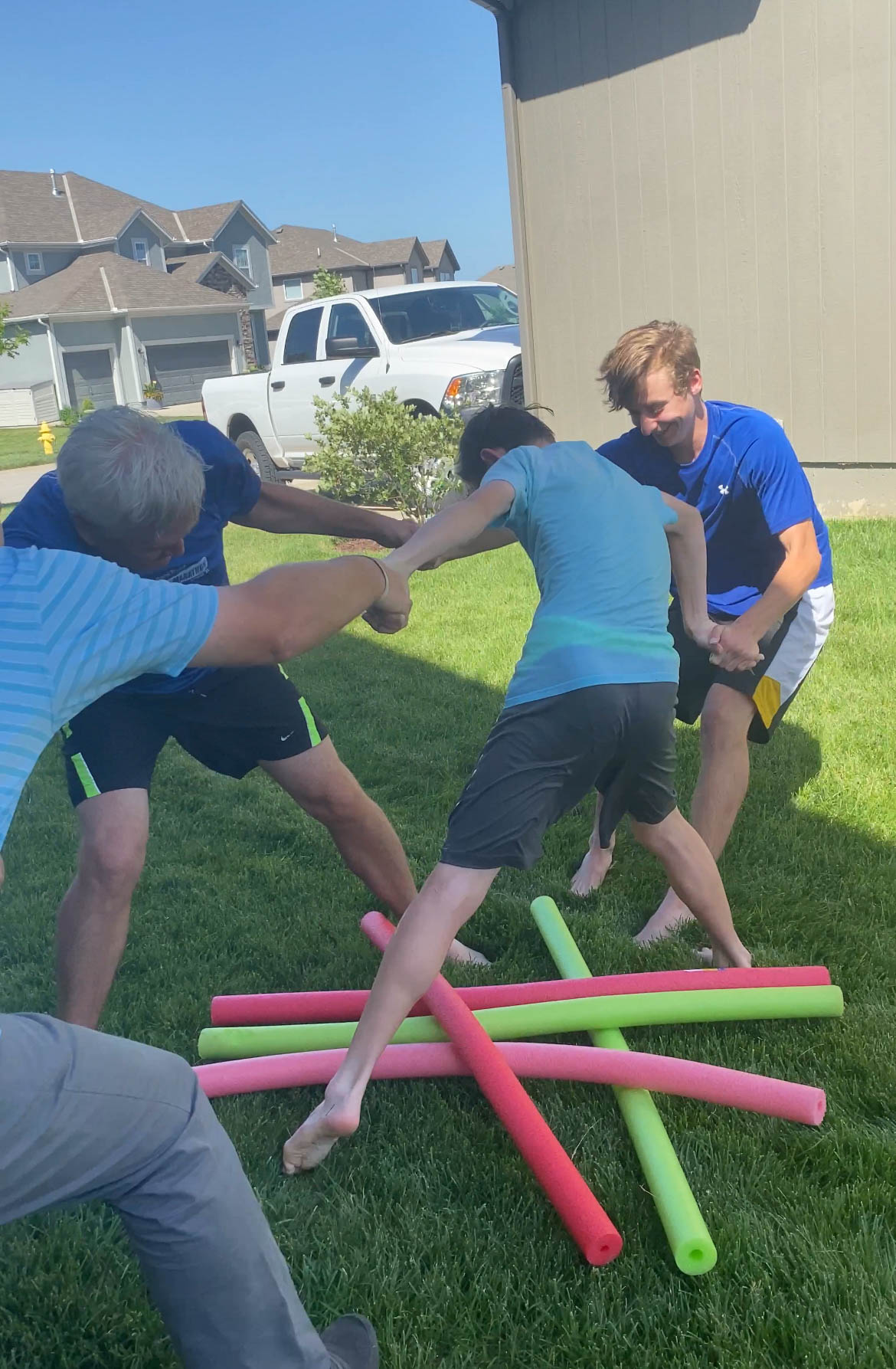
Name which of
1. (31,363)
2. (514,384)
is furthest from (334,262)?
(514,384)

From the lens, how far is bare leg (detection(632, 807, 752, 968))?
3.05 meters

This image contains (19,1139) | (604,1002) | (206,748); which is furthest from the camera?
(206,748)

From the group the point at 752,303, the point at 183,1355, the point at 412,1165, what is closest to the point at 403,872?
the point at 412,1165

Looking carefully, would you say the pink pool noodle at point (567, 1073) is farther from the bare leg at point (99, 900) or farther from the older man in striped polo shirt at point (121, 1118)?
the older man in striped polo shirt at point (121, 1118)

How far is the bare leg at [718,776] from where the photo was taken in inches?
144

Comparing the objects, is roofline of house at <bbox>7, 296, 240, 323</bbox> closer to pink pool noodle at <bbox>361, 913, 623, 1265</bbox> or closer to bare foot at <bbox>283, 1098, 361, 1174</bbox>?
pink pool noodle at <bbox>361, 913, 623, 1265</bbox>

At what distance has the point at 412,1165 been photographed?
2656mm

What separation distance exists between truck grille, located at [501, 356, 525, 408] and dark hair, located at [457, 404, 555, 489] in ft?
26.1

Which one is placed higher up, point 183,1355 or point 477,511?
point 477,511

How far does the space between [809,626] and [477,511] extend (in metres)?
1.55

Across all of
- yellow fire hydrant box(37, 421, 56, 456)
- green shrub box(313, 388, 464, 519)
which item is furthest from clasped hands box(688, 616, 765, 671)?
yellow fire hydrant box(37, 421, 56, 456)

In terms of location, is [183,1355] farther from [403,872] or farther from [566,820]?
[566,820]

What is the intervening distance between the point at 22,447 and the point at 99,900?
101 ft

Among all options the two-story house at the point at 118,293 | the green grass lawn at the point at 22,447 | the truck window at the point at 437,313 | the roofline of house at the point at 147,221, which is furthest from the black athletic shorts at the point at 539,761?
the roofline of house at the point at 147,221
